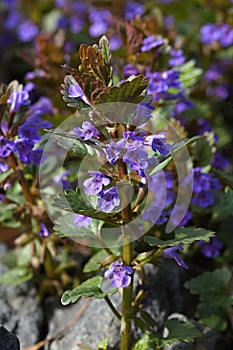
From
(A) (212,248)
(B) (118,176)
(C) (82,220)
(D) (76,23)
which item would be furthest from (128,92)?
(D) (76,23)

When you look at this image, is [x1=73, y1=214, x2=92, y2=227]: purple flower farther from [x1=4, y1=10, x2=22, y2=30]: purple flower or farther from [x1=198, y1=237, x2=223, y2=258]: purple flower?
[x1=4, y1=10, x2=22, y2=30]: purple flower

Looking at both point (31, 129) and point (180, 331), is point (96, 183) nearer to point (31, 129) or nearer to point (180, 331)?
point (31, 129)

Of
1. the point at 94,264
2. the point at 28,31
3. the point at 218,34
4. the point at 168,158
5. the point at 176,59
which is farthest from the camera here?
the point at 28,31

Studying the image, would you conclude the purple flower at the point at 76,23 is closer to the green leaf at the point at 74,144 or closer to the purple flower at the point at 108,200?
the green leaf at the point at 74,144

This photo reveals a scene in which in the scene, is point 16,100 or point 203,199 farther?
point 203,199

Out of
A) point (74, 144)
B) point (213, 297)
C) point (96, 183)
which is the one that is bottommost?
point (213, 297)

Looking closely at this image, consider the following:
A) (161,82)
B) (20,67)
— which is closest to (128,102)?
(161,82)

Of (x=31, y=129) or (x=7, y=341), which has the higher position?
(x=31, y=129)
